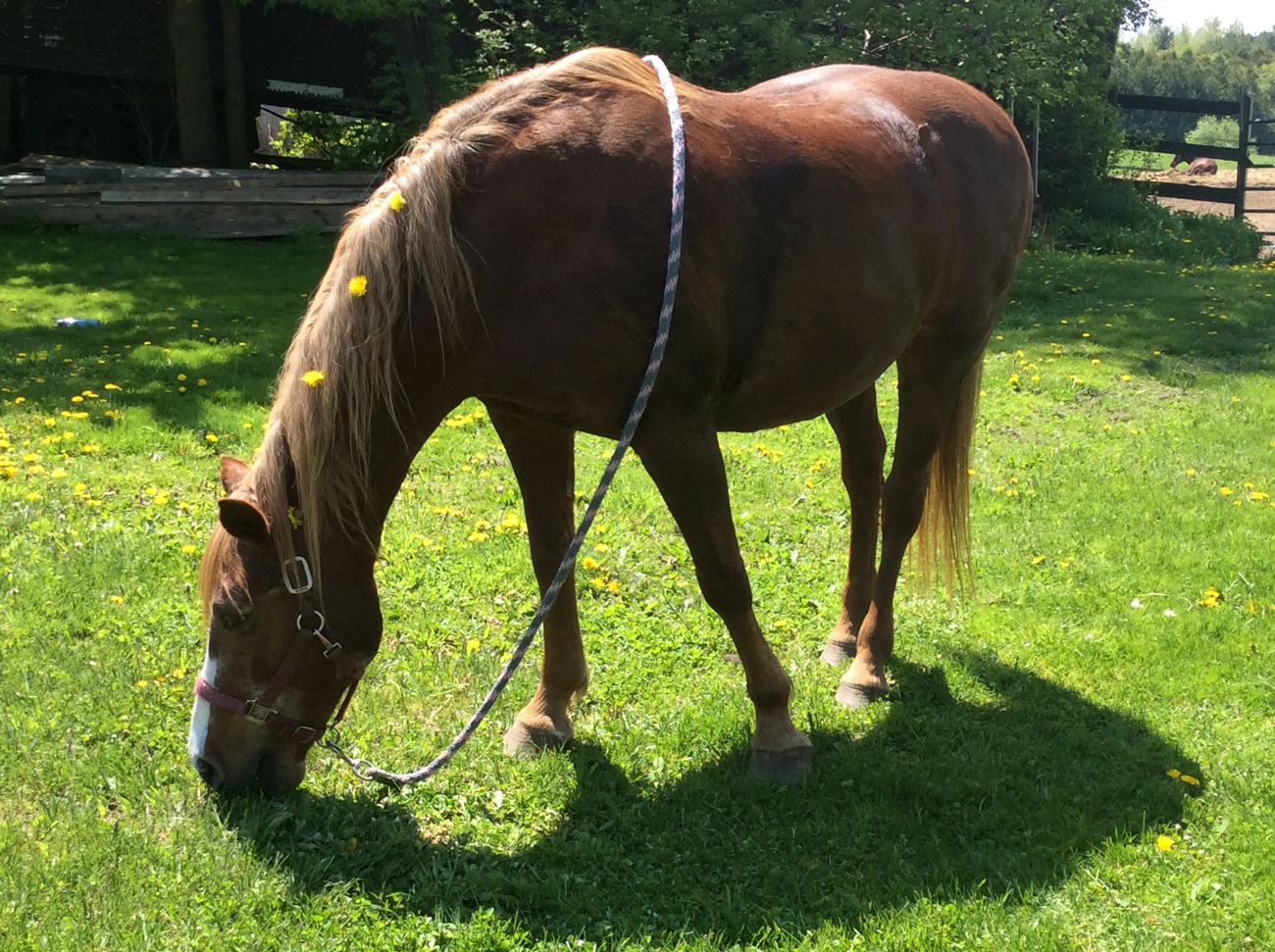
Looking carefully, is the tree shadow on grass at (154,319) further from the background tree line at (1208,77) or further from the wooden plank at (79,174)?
the background tree line at (1208,77)

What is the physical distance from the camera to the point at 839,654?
13.0 ft

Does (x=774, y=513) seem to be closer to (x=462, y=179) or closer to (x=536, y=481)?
(x=536, y=481)

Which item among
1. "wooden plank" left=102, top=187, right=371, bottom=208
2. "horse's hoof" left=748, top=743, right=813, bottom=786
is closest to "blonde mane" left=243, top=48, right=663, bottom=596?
"horse's hoof" left=748, top=743, right=813, bottom=786

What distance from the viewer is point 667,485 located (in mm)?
2859

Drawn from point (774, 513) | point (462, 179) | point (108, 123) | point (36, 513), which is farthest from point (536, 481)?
point (108, 123)

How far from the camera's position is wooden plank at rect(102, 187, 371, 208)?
11.2 m

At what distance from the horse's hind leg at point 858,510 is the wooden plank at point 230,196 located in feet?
29.6

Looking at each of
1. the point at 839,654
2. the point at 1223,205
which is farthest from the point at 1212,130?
the point at 839,654

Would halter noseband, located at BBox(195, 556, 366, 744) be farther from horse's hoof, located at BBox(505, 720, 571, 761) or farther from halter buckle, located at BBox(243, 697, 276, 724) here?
horse's hoof, located at BBox(505, 720, 571, 761)

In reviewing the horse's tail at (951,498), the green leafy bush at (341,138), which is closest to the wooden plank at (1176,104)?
the green leafy bush at (341,138)

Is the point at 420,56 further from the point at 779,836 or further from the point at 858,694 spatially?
the point at 779,836

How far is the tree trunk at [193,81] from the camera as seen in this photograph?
12164mm

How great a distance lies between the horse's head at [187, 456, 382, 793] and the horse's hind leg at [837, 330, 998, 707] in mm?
1827

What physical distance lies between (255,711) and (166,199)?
10283mm
